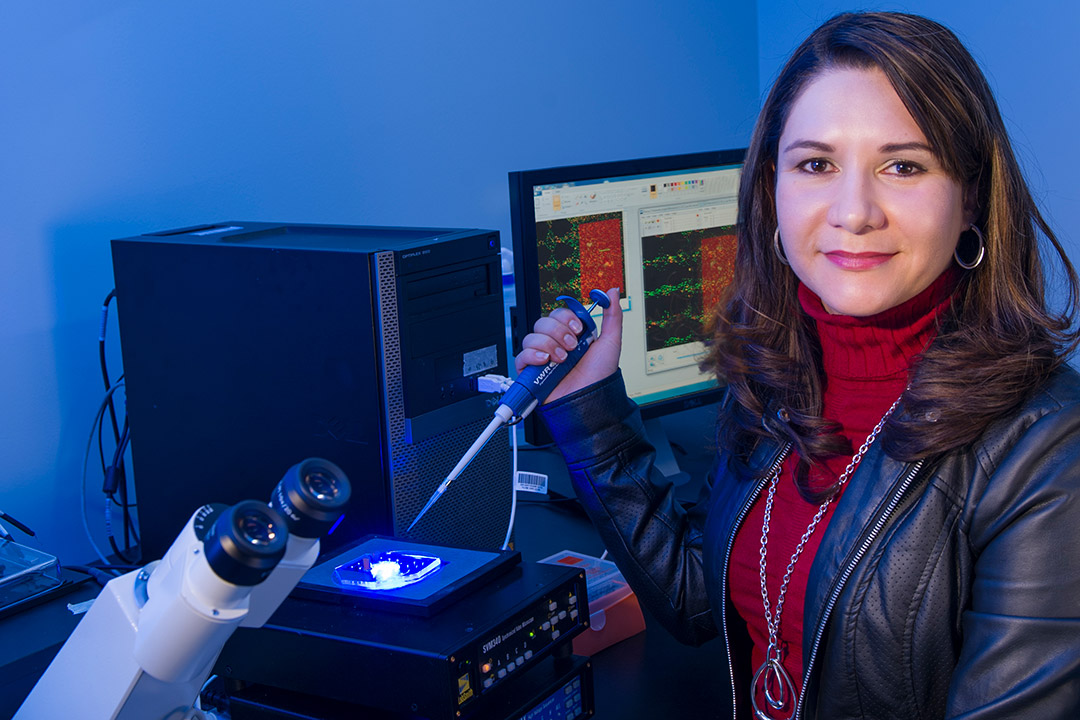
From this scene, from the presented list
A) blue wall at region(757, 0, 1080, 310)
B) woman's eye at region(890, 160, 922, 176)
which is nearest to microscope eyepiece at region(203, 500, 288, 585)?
woman's eye at region(890, 160, 922, 176)

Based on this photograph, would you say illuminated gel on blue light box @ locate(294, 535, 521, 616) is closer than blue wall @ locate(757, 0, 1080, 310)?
Yes

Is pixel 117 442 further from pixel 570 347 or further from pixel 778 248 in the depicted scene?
pixel 778 248

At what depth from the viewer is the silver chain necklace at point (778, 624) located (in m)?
1.01

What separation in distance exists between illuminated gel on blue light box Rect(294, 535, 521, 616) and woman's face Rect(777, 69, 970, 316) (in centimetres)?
43

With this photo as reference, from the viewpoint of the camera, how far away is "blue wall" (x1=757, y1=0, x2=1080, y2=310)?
2123 mm

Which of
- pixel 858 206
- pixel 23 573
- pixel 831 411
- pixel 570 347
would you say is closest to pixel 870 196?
pixel 858 206

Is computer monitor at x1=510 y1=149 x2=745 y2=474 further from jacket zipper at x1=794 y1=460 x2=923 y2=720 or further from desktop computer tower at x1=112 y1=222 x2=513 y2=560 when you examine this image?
jacket zipper at x1=794 y1=460 x2=923 y2=720

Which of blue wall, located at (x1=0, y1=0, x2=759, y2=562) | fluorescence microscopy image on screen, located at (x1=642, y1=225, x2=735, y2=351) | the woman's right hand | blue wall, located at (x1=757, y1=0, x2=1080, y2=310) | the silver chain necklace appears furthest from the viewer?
blue wall, located at (x1=757, y1=0, x2=1080, y2=310)

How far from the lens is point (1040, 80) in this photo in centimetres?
217

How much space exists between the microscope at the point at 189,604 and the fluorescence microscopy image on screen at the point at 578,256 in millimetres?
879

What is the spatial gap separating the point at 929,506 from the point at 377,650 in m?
0.50

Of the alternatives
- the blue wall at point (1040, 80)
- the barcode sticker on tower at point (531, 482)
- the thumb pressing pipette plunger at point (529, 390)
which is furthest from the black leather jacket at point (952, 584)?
the blue wall at point (1040, 80)

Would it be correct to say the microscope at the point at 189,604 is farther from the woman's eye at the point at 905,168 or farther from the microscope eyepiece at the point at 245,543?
the woman's eye at the point at 905,168

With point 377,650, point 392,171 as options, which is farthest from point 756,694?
point 392,171
